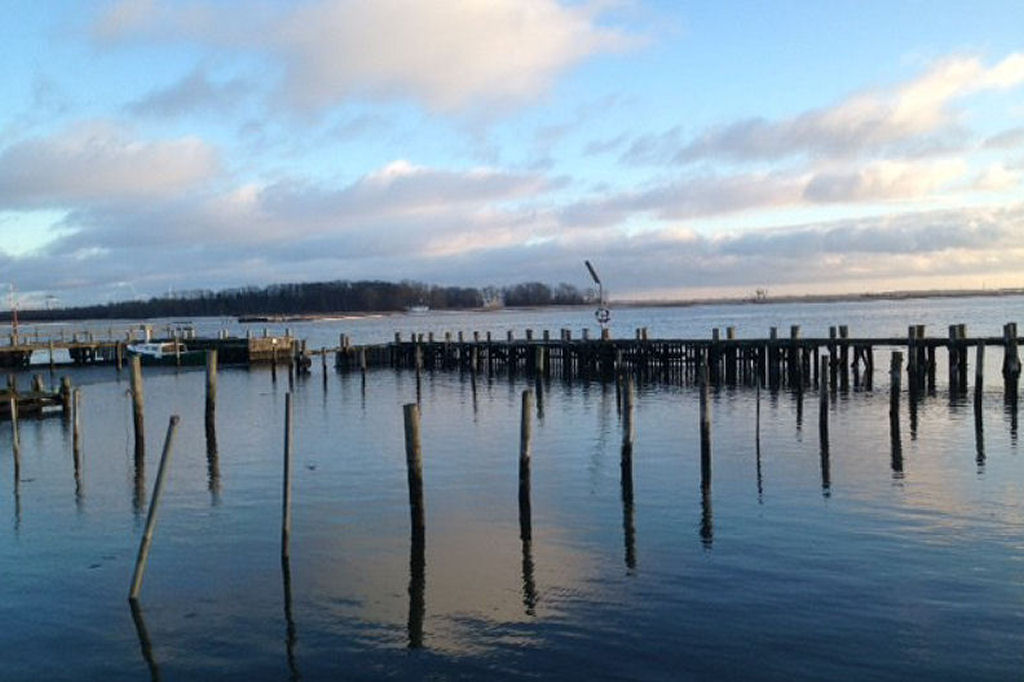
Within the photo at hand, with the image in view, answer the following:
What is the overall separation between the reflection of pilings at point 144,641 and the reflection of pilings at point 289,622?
1.55 meters

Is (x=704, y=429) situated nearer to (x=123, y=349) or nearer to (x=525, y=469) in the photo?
(x=525, y=469)

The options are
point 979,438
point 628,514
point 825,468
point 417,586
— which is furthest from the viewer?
point 979,438

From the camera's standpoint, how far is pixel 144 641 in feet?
41.5

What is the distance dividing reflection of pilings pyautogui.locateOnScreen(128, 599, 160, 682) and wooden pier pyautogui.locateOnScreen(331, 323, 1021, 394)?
26.1m

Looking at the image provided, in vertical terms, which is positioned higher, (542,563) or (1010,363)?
(1010,363)

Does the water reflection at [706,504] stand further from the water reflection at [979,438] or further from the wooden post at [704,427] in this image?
the water reflection at [979,438]

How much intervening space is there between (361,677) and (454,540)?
590cm

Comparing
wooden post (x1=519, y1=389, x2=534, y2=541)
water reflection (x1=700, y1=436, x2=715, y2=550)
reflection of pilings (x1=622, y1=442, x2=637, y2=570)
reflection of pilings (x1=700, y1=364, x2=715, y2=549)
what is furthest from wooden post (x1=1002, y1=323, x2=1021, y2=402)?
wooden post (x1=519, y1=389, x2=534, y2=541)

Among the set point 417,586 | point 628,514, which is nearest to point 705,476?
point 628,514

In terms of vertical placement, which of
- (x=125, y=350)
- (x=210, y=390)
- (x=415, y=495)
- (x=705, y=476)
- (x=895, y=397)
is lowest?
(x=705, y=476)

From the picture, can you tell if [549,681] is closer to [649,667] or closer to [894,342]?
[649,667]

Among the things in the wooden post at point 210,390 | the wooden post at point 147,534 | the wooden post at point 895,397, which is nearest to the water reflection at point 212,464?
the wooden post at point 210,390

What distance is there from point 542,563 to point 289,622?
14.0ft

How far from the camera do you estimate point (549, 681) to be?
11.1 m
